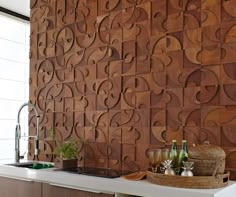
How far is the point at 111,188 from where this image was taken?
74.7 inches

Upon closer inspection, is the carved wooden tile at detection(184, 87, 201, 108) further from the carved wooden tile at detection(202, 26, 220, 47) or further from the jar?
the jar

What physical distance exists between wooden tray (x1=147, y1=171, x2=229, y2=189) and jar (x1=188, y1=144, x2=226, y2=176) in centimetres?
5

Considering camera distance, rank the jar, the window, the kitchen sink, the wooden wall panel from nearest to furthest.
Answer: the jar → the wooden wall panel → the kitchen sink → the window

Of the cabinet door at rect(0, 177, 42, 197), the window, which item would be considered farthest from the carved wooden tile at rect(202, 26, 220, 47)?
the window

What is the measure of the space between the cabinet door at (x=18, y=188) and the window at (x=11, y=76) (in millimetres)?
1211

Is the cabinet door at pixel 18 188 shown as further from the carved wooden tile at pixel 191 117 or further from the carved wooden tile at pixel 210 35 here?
the carved wooden tile at pixel 210 35

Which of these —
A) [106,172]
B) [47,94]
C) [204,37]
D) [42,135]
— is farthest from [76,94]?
[204,37]

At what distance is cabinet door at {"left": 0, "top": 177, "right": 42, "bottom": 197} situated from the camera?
7.48 feet

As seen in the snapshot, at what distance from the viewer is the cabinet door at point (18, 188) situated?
228cm

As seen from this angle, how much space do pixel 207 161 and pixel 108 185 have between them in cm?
63

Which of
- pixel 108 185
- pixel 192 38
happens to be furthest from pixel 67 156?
pixel 192 38

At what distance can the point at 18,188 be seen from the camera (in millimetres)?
2406

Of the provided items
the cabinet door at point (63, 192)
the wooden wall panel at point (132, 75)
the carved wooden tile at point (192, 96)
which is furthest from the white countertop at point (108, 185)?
the carved wooden tile at point (192, 96)

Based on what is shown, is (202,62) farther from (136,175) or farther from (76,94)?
(76,94)
